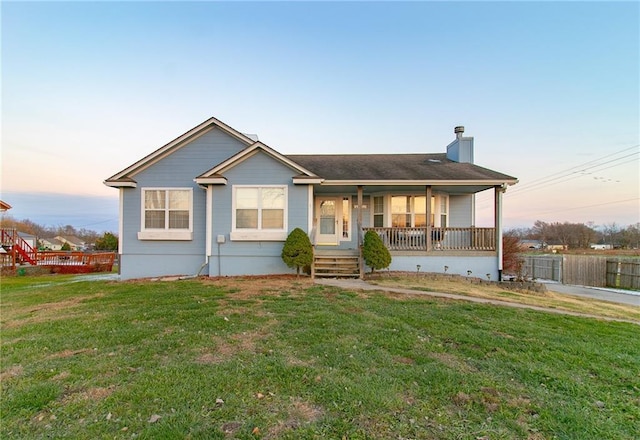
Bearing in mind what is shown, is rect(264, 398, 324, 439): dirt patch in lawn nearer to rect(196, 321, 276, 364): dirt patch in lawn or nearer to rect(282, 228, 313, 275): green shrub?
rect(196, 321, 276, 364): dirt patch in lawn

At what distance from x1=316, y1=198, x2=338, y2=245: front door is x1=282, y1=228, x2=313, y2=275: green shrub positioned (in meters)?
3.48

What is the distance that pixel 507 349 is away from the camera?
442 centimetres

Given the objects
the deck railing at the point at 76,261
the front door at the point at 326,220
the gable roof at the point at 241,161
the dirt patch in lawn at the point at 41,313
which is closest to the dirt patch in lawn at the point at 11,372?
the dirt patch in lawn at the point at 41,313

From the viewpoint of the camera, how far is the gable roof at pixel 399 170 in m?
11.9

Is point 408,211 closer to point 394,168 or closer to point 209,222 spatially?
point 394,168

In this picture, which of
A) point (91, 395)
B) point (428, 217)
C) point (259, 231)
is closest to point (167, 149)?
point (259, 231)

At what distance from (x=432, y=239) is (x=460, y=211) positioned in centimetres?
277

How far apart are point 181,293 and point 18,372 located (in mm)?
4551

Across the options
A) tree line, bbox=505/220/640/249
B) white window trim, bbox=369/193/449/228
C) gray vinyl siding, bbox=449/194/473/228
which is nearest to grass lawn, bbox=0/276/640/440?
white window trim, bbox=369/193/449/228

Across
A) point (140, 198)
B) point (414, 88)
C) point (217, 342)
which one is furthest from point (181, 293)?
point (414, 88)

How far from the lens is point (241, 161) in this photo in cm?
1159

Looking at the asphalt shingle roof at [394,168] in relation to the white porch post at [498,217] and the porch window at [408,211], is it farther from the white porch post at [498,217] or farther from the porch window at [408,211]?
the porch window at [408,211]

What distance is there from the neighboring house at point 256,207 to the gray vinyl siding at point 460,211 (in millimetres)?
577

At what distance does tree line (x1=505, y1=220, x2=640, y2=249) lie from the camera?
43.2m
